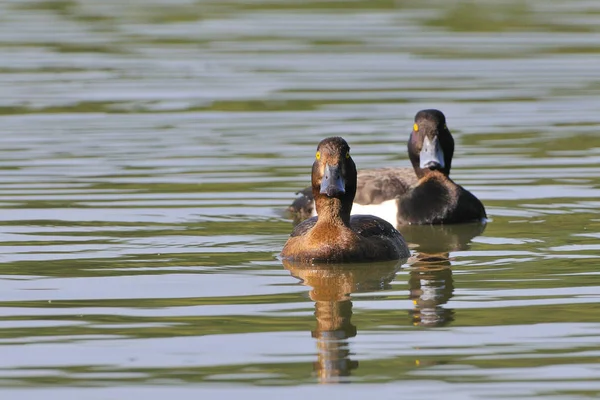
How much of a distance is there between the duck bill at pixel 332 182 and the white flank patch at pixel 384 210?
2944 millimetres

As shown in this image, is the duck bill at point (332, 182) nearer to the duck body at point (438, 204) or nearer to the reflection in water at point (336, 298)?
the reflection in water at point (336, 298)

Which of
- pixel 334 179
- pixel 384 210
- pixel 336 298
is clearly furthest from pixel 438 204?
pixel 336 298

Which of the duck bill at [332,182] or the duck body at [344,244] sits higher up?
the duck bill at [332,182]

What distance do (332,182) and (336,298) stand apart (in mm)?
1287

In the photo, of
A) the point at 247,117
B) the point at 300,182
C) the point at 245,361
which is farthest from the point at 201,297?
the point at 247,117

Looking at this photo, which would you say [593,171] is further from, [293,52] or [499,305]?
[293,52]

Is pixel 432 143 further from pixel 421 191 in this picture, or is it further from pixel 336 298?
pixel 336 298

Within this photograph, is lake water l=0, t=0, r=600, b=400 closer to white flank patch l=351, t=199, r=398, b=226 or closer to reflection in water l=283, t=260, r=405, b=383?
reflection in water l=283, t=260, r=405, b=383

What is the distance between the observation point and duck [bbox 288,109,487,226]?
43.1 feet

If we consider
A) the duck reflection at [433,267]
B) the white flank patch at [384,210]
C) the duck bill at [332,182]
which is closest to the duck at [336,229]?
the duck bill at [332,182]

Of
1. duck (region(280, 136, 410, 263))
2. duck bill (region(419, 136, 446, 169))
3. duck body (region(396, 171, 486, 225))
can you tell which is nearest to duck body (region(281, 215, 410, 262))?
duck (region(280, 136, 410, 263))

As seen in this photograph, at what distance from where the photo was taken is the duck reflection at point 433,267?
8.75 metres

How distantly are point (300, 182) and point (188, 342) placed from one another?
6732 millimetres

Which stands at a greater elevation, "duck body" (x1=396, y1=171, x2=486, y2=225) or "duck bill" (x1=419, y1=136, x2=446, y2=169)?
"duck bill" (x1=419, y1=136, x2=446, y2=169)
